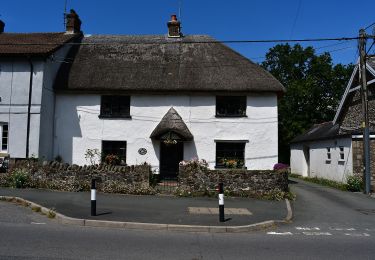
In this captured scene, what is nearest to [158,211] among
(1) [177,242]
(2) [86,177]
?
(1) [177,242]

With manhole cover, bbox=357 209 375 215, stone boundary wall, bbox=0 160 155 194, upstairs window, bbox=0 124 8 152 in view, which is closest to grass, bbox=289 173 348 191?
manhole cover, bbox=357 209 375 215

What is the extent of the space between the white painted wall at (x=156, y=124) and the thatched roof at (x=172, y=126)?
1.12 ft

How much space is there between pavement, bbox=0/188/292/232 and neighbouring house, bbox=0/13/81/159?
379cm

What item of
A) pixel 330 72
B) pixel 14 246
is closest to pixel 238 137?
pixel 14 246

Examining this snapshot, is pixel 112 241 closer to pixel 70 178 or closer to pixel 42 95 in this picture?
pixel 70 178

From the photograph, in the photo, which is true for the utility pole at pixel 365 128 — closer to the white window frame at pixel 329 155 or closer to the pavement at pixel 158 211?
the pavement at pixel 158 211

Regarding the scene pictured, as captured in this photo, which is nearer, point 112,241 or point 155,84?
point 112,241

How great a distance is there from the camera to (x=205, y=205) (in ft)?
43.4

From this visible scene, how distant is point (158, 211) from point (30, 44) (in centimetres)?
1161

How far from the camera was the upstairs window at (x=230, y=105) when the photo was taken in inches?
800

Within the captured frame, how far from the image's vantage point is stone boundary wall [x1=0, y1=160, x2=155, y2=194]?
15.5 m

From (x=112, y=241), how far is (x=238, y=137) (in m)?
12.9

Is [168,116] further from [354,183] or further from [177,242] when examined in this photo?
[177,242]

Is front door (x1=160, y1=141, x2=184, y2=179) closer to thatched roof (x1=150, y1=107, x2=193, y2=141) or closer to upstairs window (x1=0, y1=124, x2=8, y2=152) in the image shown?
thatched roof (x1=150, y1=107, x2=193, y2=141)
